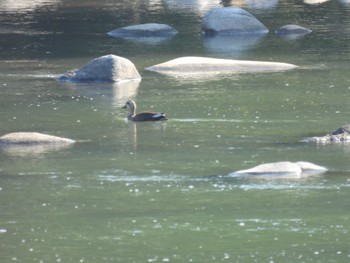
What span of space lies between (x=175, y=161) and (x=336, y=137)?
318 centimetres

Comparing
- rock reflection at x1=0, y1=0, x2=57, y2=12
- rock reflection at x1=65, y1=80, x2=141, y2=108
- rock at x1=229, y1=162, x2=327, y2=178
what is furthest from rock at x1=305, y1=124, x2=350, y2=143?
rock reflection at x1=0, y1=0, x2=57, y2=12

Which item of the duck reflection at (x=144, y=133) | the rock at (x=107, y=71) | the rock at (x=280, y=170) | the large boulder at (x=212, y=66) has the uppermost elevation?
the rock at (x=280, y=170)

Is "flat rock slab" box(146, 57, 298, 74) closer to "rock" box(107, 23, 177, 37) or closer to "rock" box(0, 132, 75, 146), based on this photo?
"rock" box(107, 23, 177, 37)

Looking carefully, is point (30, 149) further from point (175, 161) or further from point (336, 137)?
point (336, 137)

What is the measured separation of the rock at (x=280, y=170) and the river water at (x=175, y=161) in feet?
1.08

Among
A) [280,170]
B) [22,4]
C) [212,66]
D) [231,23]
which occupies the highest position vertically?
[280,170]

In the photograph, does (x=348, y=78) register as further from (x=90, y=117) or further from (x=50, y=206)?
(x=50, y=206)

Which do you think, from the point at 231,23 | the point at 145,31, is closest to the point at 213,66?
the point at 145,31

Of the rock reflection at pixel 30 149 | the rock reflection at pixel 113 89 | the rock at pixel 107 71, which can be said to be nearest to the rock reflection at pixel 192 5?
the rock at pixel 107 71

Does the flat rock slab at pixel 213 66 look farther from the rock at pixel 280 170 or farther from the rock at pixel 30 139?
the rock at pixel 280 170

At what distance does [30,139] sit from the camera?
24109 millimetres

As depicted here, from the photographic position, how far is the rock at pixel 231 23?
1737 inches

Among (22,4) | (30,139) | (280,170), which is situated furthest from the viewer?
(22,4)

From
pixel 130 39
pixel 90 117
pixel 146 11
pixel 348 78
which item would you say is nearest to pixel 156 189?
pixel 90 117
